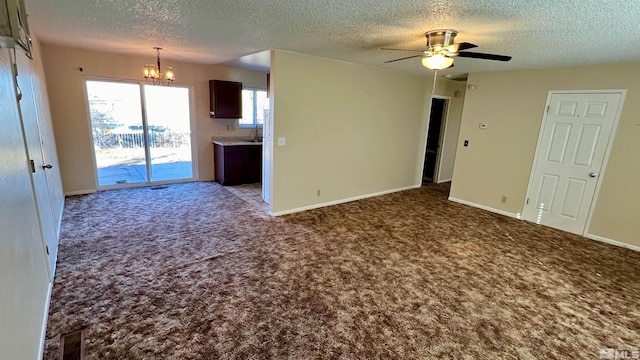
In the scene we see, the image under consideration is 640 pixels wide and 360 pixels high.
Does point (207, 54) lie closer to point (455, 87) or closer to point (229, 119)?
point (229, 119)

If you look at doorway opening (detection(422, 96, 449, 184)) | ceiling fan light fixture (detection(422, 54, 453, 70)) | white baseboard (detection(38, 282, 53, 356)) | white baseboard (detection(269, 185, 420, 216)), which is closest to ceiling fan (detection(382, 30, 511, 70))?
ceiling fan light fixture (detection(422, 54, 453, 70))

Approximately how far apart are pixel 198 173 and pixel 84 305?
4184mm

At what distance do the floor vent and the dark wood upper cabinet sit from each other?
4.64m

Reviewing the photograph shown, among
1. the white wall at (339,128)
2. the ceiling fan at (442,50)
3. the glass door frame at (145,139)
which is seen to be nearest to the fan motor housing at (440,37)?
the ceiling fan at (442,50)

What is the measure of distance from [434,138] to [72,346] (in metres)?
7.14

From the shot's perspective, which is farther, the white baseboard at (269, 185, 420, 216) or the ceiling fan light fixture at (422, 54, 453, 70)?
the white baseboard at (269, 185, 420, 216)

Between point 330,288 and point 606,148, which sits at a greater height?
point 606,148

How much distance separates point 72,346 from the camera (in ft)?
6.30

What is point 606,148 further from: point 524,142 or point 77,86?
point 77,86

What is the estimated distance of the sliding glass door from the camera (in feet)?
17.0

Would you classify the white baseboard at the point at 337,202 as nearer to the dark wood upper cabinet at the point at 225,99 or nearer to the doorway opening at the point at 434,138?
the doorway opening at the point at 434,138

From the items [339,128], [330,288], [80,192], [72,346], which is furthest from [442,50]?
[80,192]

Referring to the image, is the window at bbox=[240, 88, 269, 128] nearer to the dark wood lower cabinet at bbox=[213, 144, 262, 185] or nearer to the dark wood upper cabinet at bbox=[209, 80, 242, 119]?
the dark wood upper cabinet at bbox=[209, 80, 242, 119]

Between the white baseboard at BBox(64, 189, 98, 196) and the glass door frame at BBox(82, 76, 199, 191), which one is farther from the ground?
the glass door frame at BBox(82, 76, 199, 191)
